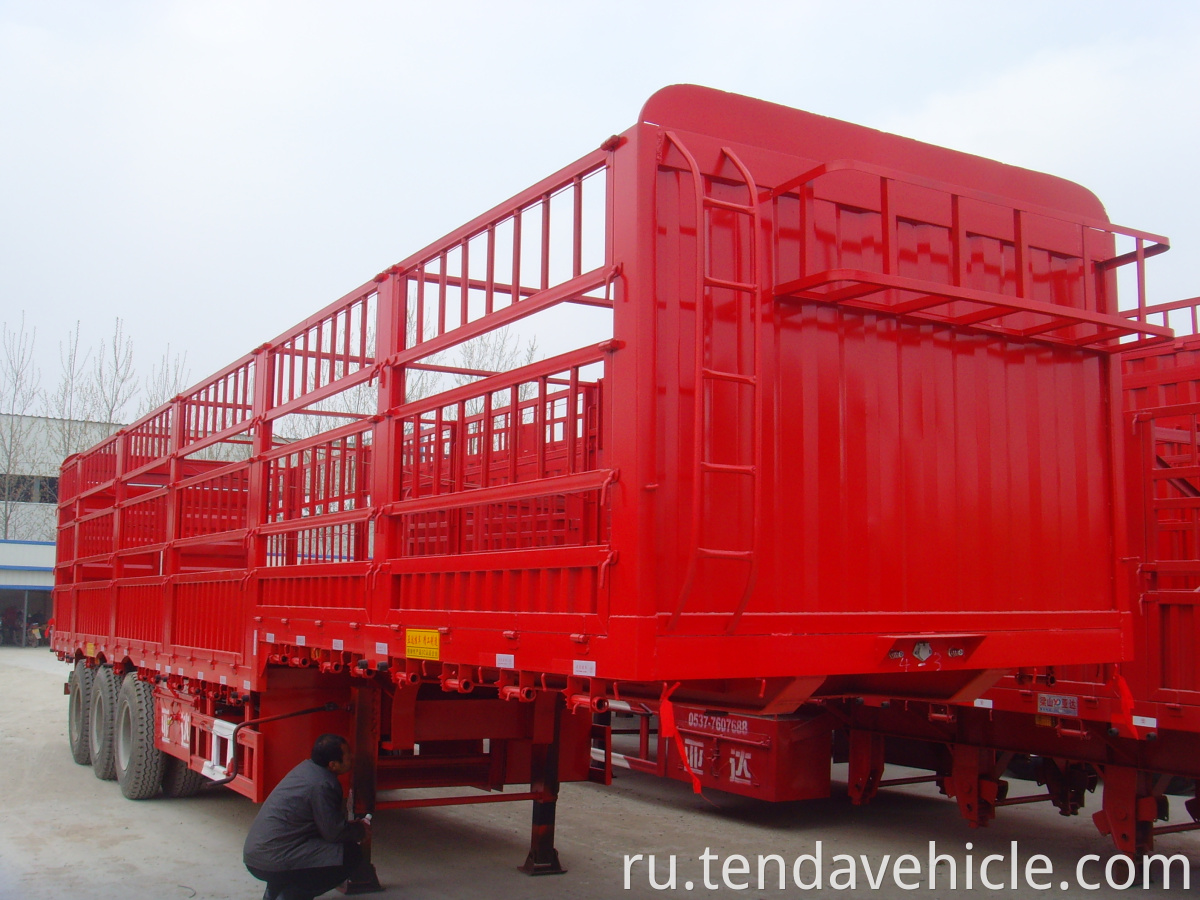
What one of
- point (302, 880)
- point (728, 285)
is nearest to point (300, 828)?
point (302, 880)

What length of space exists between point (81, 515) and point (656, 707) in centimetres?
967

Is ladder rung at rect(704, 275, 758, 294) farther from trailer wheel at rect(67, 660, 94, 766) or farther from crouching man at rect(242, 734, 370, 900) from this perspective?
trailer wheel at rect(67, 660, 94, 766)

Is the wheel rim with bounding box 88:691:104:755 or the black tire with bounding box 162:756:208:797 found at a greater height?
the wheel rim with bounding box 88:691:104:755

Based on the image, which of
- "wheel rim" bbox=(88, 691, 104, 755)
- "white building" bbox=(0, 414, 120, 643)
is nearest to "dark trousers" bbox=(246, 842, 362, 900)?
"wheel rim" bbox=(88, 691, 104, 755)

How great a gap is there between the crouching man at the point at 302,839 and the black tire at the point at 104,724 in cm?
520

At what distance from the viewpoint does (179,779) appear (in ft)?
30.6

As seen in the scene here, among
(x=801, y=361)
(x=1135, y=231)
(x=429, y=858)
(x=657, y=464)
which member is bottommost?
(x=429, y=858)

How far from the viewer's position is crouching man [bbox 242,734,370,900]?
5516mm

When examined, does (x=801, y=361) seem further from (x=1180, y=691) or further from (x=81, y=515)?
(x=81, y=515)

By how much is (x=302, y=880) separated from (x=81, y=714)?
701 cm

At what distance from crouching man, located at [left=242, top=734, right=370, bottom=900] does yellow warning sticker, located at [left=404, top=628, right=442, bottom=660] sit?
4.19ft

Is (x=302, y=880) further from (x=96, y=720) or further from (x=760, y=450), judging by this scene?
(x=96, y=720)

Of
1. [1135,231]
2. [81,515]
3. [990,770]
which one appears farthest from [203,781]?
[1135,231]

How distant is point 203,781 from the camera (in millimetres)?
9398
